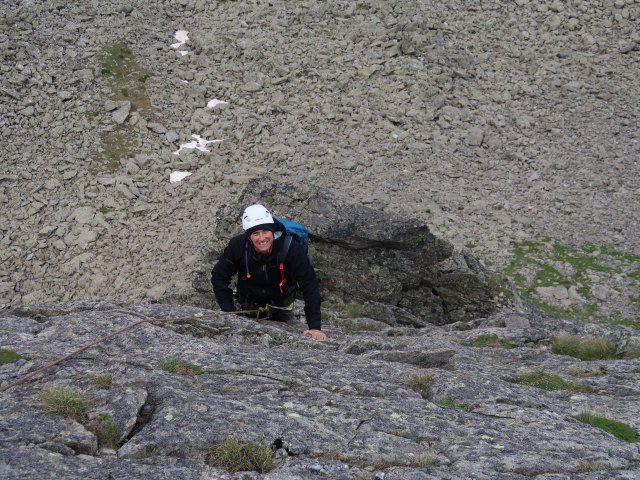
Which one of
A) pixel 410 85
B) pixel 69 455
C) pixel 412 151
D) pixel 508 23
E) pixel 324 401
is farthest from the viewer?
pixel 508 23

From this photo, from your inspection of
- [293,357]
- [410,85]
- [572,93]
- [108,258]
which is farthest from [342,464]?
[572,93]

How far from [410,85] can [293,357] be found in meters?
27.7

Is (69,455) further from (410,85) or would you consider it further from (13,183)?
(410,85)

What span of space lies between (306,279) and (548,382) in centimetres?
406

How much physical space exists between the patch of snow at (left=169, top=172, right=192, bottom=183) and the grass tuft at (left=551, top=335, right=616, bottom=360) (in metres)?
20.9

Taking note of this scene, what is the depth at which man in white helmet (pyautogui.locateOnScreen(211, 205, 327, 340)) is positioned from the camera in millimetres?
10477

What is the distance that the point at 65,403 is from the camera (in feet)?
21.0

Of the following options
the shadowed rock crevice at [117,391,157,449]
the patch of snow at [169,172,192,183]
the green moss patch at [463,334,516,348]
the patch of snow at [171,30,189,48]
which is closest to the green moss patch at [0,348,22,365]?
the shadowed rock crevice at [117,391,157,449]

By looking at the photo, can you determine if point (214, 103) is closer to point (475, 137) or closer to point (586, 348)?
point (475, 137)

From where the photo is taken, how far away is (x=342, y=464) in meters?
6.03

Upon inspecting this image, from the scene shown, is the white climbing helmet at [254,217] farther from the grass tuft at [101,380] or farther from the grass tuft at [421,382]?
the grass tuft at [101,380]

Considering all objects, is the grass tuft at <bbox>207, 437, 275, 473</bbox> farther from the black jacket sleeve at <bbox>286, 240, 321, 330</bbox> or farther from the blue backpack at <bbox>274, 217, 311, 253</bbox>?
the blue backpack at <bbox>274, 217, 311, 253</bbox>

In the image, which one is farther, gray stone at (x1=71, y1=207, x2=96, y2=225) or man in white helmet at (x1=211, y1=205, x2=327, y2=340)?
gray stone at (x1=71, y1=207, x2=96, y2=225)

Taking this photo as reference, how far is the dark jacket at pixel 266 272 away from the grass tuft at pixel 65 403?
474cm
